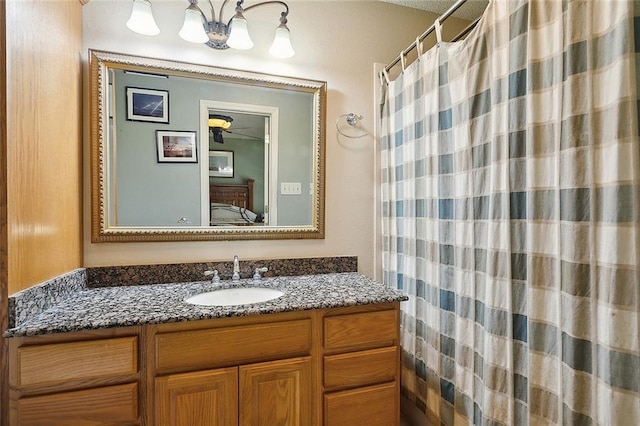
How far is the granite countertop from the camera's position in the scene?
101 cm

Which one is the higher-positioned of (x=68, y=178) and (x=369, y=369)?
(x=68, y=178)

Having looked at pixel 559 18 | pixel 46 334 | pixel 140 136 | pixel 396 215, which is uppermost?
pixel 559 18

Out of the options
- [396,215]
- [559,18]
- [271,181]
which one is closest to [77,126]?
[271,181]

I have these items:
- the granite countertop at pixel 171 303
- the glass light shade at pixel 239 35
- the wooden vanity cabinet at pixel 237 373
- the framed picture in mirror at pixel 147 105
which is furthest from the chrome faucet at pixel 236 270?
the glass light shade at pixel 239 35

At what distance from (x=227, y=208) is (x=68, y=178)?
682mm

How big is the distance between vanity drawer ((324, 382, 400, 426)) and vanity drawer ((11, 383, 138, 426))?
0.71 m

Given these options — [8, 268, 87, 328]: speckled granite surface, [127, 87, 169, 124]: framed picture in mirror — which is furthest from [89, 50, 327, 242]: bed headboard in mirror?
[8, 268, 87, 328]: speckled granite surface

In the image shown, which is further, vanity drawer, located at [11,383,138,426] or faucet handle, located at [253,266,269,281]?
faucet handle, located at [253,266,269,281]

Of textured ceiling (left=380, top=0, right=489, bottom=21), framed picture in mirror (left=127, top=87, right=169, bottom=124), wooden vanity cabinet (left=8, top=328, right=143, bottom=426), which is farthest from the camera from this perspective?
textured ceiling (left=380, top=0, right=489, bottom=21)

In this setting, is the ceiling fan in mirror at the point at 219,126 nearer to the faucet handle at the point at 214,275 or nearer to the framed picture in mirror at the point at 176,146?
the framed picture in mirror at the point at 176,146

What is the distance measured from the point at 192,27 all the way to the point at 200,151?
0.58 meters

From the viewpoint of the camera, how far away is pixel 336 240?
72.8 inches

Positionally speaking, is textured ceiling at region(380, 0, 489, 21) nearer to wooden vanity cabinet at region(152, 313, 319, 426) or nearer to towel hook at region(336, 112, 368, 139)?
towel hook at region(336, 112, 368, 139)

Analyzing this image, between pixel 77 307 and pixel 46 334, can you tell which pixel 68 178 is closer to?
pixel 77 307
